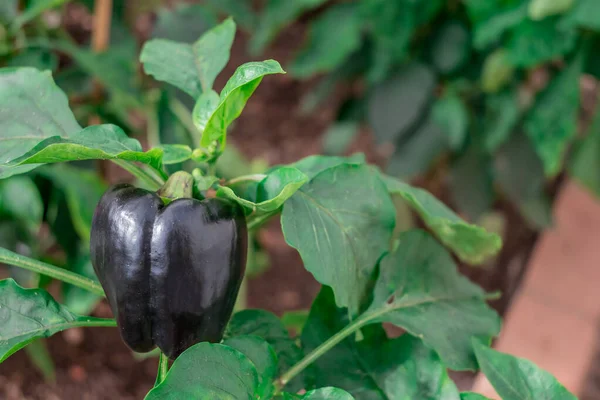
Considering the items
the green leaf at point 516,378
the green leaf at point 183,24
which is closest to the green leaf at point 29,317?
the green leaf at point 516,378

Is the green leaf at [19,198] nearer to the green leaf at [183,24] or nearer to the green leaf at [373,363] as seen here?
the green leaf at [183,24]

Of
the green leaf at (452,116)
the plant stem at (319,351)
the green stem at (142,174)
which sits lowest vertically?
the green leaf at (452,116)

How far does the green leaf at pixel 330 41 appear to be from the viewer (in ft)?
4.54

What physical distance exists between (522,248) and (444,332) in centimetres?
121

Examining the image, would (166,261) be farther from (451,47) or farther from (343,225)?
(451,47)

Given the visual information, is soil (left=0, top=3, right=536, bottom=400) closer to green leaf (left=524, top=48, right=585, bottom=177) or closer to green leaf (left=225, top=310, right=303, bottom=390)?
green leaf (left=524, top=48, right=585, bottom=177)

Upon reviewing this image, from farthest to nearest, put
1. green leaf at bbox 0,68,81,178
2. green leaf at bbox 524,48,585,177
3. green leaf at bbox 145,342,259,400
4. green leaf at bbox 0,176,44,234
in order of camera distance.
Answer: green leaf at bbox 524,48,585,177 < green leaf at bbox 0,176,44,234 < green leaf at bbox 0,68,81,178 < green leaf at bbox 145,342,259,400

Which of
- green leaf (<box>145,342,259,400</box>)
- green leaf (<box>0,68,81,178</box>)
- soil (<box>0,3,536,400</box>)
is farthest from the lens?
soil (<box>0,3,536,400</box>)

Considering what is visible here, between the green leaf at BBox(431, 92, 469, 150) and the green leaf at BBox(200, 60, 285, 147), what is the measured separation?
0.86 m

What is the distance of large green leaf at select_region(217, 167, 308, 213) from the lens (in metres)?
0.47

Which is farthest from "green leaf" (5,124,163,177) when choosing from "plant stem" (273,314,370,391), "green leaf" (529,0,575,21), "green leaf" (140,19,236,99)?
"green leaf" (529,0,575,21)

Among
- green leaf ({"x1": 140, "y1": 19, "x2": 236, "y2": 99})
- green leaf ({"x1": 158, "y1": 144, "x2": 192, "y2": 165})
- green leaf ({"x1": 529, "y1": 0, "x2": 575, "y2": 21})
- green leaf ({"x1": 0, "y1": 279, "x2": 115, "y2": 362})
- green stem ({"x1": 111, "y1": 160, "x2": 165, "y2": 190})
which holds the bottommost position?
green leaf ({"x1": 0, "y1": 279, "x2": 115, "y2": 362})

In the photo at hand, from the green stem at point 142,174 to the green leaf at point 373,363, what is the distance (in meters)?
0.19

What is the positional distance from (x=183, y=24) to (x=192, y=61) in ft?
1.76
